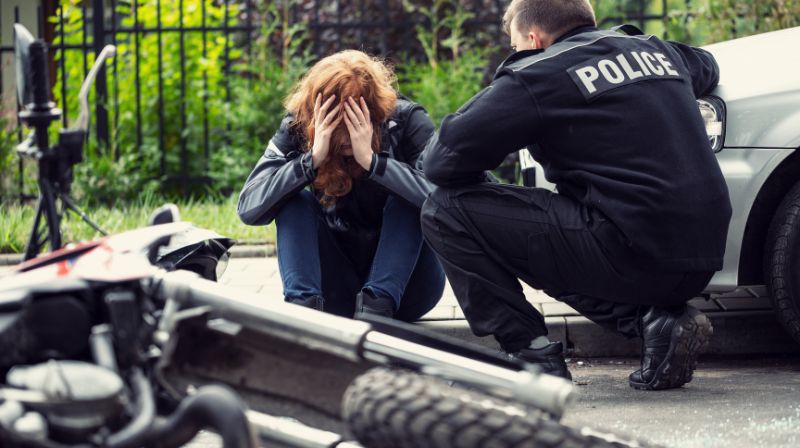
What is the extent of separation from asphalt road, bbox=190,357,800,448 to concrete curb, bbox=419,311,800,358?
0.05 m

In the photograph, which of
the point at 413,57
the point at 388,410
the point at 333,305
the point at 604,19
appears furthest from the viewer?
the point at 413,57

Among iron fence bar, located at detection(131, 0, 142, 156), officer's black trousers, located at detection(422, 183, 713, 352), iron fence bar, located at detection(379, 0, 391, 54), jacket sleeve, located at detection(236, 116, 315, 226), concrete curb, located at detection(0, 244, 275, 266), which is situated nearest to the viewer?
officer's black trousers, located at detection(422, 183, 713, 352)

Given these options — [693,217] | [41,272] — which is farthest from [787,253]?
[41,272]

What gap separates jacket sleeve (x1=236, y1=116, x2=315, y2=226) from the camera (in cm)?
438

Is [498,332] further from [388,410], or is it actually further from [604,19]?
[604,19]

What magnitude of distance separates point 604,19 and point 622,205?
518cm

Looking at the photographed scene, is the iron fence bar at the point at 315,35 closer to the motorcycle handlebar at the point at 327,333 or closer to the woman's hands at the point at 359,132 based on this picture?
the woman's hands at the point at 359,132

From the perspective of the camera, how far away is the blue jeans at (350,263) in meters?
4.39

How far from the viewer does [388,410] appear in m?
2.29

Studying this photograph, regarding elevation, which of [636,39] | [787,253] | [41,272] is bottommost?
[787,253]

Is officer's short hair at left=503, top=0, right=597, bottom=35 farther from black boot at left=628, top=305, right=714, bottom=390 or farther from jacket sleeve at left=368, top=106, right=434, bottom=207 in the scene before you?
black boot at left=628, top=305, right=714, bottom=390

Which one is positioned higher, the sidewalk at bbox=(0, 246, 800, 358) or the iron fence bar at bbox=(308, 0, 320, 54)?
the iron fence bar at bbox=(308, 0, 320, 54)

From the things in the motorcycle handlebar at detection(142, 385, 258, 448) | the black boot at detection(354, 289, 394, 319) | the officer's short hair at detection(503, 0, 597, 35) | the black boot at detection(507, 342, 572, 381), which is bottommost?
the black boot at detection(507, 342, 572, 381)

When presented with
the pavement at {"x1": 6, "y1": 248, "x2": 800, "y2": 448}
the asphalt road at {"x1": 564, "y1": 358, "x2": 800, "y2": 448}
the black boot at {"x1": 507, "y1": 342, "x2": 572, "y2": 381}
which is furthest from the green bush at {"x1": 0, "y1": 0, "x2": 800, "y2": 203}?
the black boot at {"x1": 507, "y1": 342, "x2": 572, "y2": 381}
